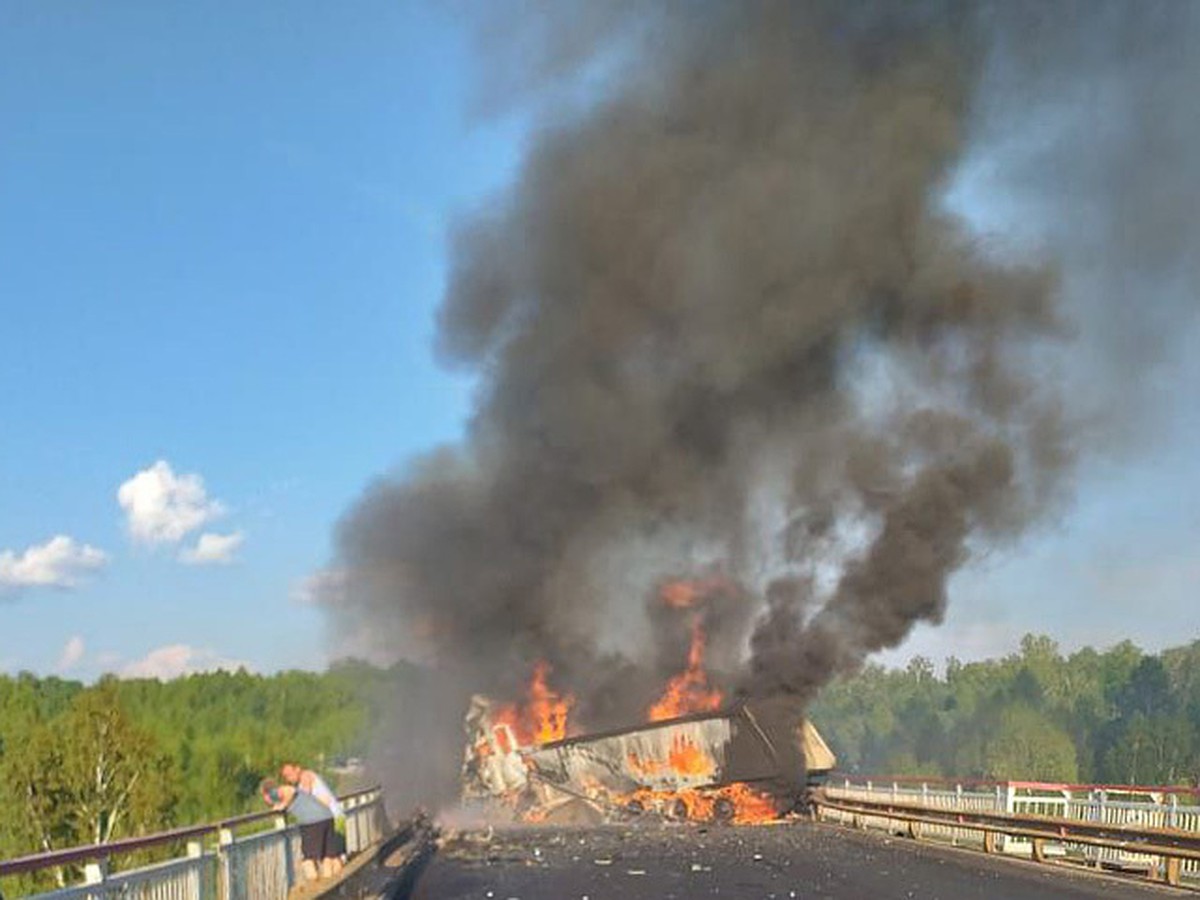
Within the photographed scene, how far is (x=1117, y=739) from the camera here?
104875 mm

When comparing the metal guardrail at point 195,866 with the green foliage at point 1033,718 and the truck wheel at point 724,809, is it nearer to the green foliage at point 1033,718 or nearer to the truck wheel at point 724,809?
the truck wheel at point 724,809

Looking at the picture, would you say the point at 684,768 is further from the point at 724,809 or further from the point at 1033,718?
the point at 1033,718

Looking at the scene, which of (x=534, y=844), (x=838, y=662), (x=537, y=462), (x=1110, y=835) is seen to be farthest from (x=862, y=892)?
(x=537, y=462)

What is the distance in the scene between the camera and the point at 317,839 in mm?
15758


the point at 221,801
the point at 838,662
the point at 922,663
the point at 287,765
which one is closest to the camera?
the point at 287,765

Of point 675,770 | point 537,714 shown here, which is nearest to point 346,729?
point 537,714

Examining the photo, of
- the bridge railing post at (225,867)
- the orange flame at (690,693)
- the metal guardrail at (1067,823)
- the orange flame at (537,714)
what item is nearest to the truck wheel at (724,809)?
the metal guardrail at (1067,823)

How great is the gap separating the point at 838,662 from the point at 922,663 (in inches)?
5332

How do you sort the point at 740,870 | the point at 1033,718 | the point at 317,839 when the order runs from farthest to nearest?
the point at 1033,718
the point at 740,870
the point at 317,839

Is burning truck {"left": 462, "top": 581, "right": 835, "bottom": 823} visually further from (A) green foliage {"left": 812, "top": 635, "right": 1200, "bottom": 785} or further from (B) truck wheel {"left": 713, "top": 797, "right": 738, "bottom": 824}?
(A) green foliage {"left": 812, "top": 635, "right": 1200, "bottom": 785}

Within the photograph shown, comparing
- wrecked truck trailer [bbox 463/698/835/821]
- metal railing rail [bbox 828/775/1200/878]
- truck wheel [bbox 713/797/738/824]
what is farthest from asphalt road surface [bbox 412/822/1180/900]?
wrecked truck trailer [bbox 463/698/835/821]

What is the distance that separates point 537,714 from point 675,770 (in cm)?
727

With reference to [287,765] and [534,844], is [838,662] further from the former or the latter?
[287,765]

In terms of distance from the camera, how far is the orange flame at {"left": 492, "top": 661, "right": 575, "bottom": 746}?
3947 cm
